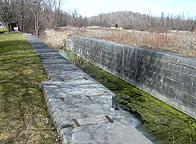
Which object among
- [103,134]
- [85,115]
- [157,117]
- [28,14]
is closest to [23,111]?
[85,115]

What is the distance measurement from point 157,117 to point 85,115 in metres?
2.72

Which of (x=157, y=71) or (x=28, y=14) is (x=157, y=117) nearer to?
(x=157, y=71)

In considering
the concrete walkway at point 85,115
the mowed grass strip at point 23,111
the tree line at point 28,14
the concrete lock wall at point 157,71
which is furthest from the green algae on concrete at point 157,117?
the tree line at point 28,14

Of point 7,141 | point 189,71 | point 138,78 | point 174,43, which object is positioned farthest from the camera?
point 174,43

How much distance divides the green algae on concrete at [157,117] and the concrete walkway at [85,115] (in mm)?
1236

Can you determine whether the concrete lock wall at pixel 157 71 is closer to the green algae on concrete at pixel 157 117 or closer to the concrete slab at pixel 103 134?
the green algae on concrete at pixel 157 117

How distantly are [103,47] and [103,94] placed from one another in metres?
6.95

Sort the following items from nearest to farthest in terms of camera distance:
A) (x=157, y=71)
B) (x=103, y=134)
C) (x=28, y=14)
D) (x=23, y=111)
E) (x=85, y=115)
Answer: (x=103, y=134) → (x=85, y=115) → (x=23, y=111) → (x=157, y=71) → (x=28, y=14)

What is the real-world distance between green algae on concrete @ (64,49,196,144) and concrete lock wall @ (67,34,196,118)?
0.22 m

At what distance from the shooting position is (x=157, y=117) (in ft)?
15.5

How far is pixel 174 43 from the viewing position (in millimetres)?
7676

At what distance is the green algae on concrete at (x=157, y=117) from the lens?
12.7 ft

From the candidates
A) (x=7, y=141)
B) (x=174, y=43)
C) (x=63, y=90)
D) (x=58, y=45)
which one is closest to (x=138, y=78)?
(x=174, y=43)

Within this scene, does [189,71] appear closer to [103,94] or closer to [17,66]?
[103,94]
